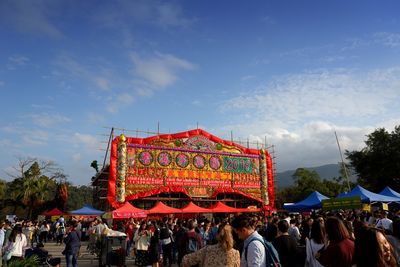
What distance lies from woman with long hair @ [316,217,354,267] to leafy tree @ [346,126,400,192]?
32.0m

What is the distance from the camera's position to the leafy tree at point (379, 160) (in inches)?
1244

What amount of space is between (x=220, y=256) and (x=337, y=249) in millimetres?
1244

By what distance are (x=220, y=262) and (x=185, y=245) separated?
533 cm

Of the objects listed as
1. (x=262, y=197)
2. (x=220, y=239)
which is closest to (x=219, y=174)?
(x=262, y=197)

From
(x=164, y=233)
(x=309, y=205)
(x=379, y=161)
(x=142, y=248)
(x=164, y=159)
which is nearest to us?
(x=164, y=233)

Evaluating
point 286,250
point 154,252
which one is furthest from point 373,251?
point 154,252

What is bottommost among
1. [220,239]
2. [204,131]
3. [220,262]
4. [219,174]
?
[220,262]

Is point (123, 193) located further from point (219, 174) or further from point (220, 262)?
point (220, 262)

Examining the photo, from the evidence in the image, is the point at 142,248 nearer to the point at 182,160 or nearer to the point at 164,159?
the point at 164,159

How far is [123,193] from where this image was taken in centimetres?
2397

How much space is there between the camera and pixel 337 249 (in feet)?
11.2

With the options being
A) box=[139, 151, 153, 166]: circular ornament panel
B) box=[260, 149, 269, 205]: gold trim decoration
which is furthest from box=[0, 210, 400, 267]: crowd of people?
box=[260, 149, 269, 205]: gold trim decoration

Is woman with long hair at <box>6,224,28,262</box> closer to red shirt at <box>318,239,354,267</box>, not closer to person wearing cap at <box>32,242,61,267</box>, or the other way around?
person wearing cap at <box>32,242,61,267</box>

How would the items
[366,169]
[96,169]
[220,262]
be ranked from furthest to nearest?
[96,169], [366,169], [220,262]
